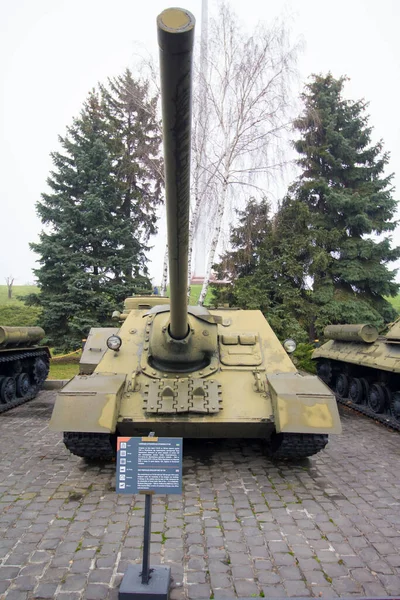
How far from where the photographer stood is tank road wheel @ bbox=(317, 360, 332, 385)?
12516 mm

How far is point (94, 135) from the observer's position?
1723 centimetres

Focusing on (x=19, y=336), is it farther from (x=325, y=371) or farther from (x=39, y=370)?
(x=325, y=371)

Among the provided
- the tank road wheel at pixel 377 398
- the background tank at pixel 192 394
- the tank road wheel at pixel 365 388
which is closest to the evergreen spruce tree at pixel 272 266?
the tank road wheel at pixel 365 388

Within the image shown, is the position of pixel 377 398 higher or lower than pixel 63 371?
higher

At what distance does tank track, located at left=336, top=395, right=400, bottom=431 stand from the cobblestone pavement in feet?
7.16

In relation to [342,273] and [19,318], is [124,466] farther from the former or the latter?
[19,318]

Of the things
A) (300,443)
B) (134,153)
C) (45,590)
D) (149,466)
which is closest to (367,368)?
(300,443)

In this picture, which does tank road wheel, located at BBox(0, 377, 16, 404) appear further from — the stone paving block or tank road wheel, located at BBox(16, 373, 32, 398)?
the stone paving block

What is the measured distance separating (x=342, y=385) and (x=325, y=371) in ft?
3.81

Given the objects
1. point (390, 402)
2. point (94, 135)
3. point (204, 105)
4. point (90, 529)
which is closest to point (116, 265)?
point (94, 135)

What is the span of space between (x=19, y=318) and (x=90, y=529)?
18.8 meters

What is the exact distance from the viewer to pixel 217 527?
14.0 feet

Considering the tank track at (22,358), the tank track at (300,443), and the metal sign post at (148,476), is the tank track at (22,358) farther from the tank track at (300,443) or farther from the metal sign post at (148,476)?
the metal sign post at (148,476)

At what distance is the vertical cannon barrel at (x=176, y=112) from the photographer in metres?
1.90
